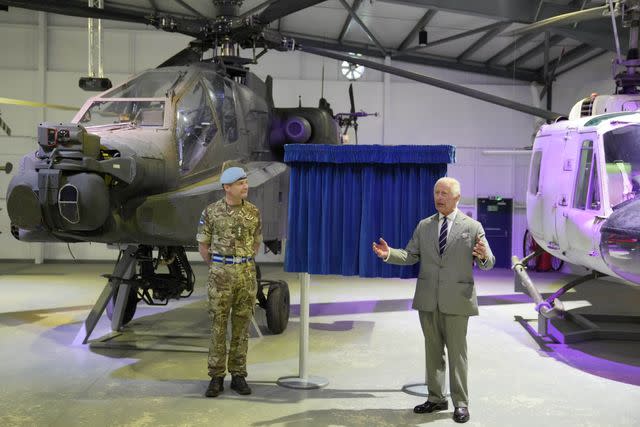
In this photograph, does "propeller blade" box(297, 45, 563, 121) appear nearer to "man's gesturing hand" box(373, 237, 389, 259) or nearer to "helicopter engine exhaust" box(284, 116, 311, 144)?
"helicopter engine exhaust" box(284, 116, 311, 144)

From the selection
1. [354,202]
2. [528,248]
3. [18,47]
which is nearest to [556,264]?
[528,248]

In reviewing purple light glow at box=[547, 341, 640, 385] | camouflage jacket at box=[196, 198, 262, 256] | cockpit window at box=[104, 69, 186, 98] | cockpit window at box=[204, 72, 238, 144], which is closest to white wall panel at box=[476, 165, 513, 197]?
purple light glow at box=[547, 341, 640, 385]

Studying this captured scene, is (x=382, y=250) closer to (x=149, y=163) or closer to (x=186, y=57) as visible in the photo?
(x=149, y=163)

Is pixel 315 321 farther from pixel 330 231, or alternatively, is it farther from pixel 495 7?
pixel 495 7

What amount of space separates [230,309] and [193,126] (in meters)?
2.34

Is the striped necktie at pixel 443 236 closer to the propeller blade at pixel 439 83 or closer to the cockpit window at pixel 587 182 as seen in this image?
the cockpit window at pixel 587 182

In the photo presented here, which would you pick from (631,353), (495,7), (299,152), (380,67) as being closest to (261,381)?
(299,152)

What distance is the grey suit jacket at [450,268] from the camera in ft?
15.2

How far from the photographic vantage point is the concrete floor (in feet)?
15.9

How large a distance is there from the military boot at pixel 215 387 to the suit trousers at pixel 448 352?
1.65m

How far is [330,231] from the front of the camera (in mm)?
5543

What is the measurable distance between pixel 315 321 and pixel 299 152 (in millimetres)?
3738

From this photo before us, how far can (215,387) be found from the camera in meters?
5.27

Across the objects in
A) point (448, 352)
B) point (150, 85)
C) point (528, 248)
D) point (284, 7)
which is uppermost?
point (284, 7)
